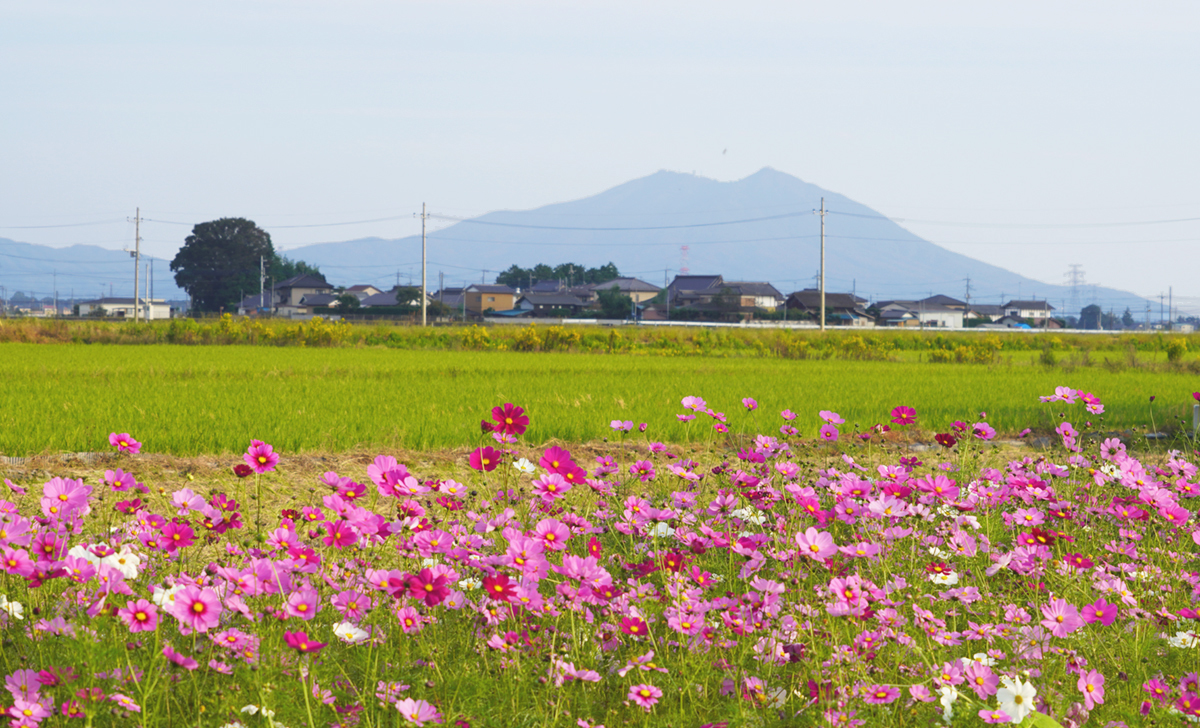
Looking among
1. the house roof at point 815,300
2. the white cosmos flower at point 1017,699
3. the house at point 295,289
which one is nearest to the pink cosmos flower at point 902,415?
the white cosmos flower at point 1017,699

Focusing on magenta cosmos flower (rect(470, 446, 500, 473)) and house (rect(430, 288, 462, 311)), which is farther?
house (rect(430, 288, 462, 311))

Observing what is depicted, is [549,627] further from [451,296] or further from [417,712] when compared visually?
[451,296]

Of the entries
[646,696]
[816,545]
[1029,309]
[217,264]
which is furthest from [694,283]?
[646,696]

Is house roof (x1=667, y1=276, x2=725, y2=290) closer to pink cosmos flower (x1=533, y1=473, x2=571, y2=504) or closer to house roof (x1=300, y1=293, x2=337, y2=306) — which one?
house roof (x1=300, y1=293, x2=337, y2=306)

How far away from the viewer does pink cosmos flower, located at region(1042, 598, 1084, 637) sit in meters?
2.27

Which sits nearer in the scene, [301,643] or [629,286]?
[301,643]

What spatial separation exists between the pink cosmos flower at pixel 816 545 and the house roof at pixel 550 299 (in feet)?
246

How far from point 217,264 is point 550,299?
30254mm

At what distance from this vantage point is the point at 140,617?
1771mm

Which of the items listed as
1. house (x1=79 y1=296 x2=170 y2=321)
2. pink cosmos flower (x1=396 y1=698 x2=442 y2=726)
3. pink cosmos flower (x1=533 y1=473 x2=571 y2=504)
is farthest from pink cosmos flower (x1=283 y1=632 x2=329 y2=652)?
house (x1=79 y1=296 x2=170 y2=321)

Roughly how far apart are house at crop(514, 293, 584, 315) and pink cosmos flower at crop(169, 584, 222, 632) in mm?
74180

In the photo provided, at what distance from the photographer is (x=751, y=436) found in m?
7.93

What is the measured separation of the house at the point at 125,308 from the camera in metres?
69.6

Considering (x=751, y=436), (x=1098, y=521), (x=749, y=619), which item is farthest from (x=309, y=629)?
(x=751, y=436)
